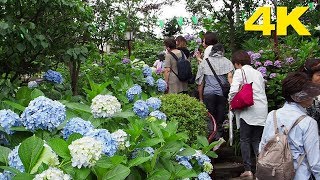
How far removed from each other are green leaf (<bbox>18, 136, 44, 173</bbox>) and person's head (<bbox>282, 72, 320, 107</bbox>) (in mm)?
1886

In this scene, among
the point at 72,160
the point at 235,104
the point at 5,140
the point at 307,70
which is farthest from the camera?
the point at 235,104

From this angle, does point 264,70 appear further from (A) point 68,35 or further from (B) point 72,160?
(B) point 72,160

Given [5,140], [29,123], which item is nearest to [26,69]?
[5,140]

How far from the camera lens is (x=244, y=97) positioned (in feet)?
16.2

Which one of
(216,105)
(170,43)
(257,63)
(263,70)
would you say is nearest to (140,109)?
(216,105)

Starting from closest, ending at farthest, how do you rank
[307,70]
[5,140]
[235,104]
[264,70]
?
[5,140], [307,70], [235,104], [264,70]

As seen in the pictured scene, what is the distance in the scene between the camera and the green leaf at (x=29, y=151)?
166cm

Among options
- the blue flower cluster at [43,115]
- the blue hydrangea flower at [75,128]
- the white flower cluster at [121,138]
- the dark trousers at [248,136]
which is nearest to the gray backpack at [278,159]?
the white flower cluster at [121,138]

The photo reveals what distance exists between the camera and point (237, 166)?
234 inches

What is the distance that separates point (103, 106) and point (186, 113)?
2350 millimetres

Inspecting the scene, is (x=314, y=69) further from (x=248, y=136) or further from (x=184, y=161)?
(x=184, y=161)

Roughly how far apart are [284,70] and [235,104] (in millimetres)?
2220

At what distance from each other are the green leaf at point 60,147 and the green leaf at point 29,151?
0.05m

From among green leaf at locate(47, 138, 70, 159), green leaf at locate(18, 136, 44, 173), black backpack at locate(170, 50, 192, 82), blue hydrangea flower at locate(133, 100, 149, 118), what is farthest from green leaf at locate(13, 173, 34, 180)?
black backpack at locate(170, 50, 192, 82)
